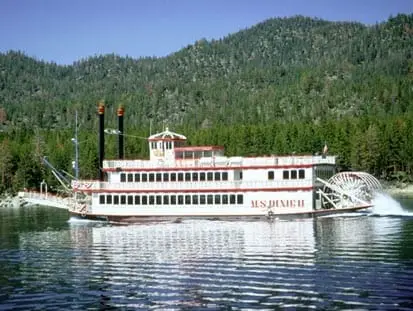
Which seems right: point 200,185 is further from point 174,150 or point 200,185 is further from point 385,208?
point 385,208

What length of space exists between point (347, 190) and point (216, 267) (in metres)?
25.7

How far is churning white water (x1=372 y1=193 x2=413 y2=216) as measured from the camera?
53244 millimetres

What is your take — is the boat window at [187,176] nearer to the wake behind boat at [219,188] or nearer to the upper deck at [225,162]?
the wake behind boat at [219,188]

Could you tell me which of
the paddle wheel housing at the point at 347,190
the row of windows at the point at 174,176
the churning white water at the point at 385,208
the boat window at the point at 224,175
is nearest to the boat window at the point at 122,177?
the row of windows at the point at 174,176

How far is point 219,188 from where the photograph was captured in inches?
2116

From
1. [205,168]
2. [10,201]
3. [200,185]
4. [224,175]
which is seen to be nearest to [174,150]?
[205,168]

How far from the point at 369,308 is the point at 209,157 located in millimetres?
→ 34225

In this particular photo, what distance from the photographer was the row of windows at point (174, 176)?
5441 centimetres

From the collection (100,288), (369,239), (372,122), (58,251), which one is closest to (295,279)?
(100,288)

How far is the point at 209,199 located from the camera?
5422 cm

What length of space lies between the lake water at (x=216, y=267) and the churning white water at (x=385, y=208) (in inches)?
145

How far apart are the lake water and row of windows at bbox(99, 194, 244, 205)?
15.8 ft

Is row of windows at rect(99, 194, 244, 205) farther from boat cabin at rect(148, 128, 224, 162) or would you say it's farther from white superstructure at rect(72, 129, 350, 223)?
boat cabin at rect(148, 128, 224, 162)

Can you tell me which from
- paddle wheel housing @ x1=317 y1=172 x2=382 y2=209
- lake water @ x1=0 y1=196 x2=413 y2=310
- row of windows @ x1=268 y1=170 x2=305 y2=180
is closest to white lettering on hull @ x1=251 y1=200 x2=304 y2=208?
row of windows @ x1=268 y1=170 x2=305 y2=180
